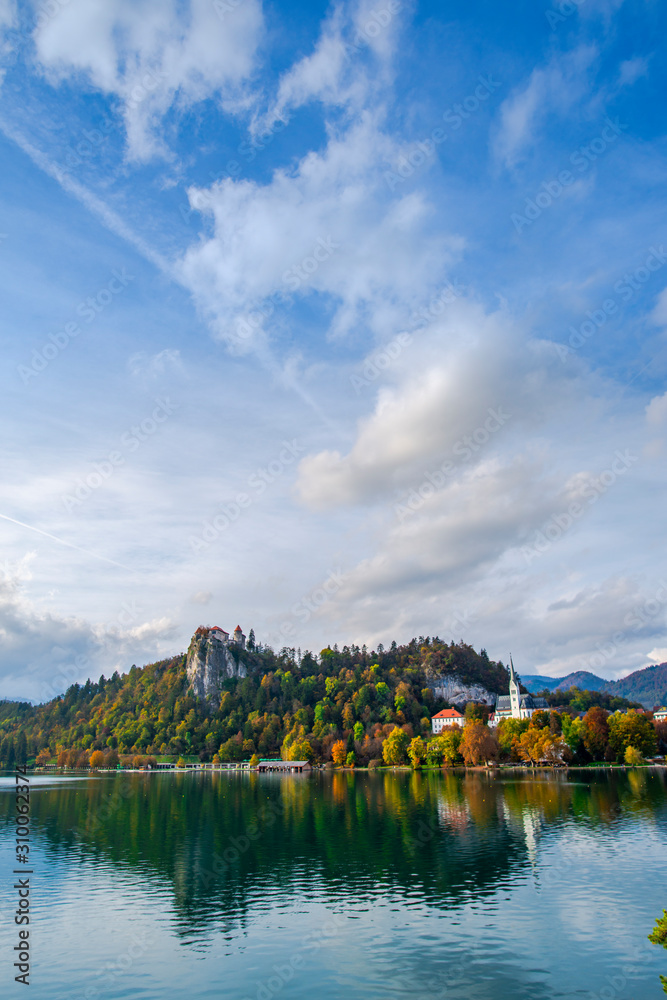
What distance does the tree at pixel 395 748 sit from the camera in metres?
163

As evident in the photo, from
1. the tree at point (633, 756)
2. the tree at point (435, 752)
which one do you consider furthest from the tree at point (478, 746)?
the tree at point (633, 756)

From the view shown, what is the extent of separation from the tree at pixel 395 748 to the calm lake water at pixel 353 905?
94669 mm

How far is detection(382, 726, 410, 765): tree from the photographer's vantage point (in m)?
163

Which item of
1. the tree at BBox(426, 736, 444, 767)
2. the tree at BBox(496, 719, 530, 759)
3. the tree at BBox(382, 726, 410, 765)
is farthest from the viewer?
the tree at BBox(382, 726, 410, 765)

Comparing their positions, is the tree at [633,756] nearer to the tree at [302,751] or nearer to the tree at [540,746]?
the tree at [540,746]

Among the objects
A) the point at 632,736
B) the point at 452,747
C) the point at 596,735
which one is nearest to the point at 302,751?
the point at 452,747

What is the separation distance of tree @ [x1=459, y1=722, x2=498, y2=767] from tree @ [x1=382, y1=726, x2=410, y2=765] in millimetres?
24232

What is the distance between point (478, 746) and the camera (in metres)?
139

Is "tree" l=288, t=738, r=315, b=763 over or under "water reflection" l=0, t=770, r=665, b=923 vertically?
under

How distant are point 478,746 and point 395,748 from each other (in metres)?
31.1

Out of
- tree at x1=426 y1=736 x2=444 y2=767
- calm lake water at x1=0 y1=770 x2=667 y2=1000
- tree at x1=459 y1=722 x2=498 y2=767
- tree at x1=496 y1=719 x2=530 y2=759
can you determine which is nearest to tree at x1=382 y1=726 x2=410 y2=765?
tree at x1=426 y1=736 x2=444 y2=767

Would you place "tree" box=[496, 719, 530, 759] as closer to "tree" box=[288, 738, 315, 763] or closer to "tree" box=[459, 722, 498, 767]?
"tree" box=[459, 722, 498, 767]

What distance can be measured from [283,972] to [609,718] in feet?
430

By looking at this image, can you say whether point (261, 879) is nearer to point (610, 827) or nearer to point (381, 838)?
point (381, 838)
